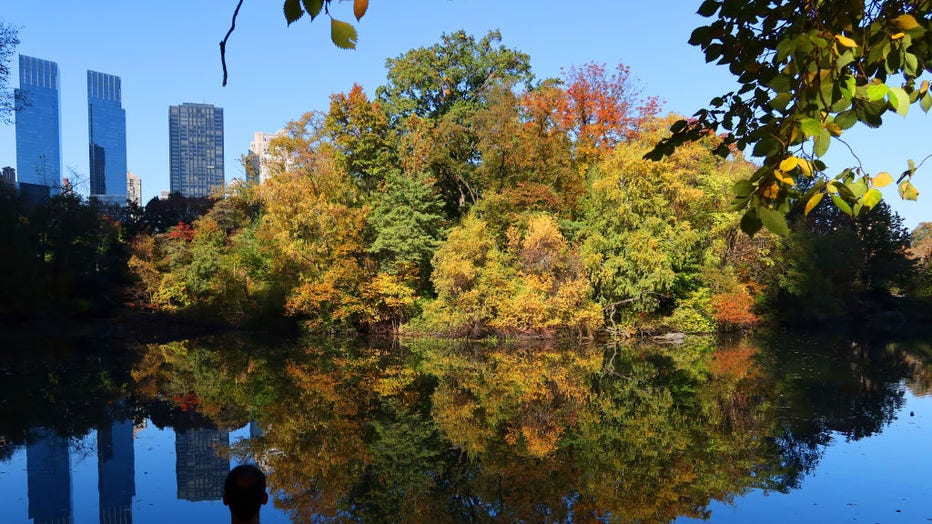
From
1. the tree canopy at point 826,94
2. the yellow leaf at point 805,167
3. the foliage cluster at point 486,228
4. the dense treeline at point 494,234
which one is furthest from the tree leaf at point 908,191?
the foliage cluster at point 486,228

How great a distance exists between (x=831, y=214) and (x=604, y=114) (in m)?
18.7

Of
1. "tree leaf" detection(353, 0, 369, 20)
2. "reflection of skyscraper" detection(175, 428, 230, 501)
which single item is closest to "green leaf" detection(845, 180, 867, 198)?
"tree leaf" detection(353, 0, 369, 20)

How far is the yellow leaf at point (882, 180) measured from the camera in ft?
5.74

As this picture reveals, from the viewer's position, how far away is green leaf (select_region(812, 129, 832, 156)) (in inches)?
67.4

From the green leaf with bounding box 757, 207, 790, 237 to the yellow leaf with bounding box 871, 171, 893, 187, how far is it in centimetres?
39

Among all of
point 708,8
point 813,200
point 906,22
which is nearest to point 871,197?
point 813,200

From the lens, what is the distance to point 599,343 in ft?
69.5

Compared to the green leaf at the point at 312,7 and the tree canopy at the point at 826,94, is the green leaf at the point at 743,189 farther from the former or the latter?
the green leaf at the point at 312,7

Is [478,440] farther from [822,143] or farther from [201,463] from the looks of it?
[822,143]

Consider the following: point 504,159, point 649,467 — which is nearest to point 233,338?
point 504,159

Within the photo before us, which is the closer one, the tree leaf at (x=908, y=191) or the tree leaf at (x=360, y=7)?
the tree leaf at (x=360, y=7)

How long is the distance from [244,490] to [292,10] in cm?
189

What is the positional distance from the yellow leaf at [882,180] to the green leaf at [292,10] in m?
1.60

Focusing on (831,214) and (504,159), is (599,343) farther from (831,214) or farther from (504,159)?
(831,214)
